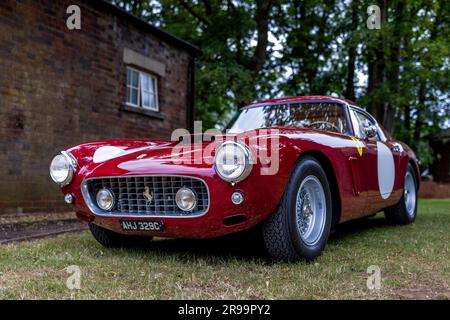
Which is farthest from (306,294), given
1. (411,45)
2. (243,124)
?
(411,45)

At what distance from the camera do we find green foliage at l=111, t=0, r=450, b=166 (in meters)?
13.4

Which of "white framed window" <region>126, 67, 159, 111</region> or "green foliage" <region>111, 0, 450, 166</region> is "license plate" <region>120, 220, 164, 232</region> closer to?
"white framed window" <region>126, 67, 159, 111</region>

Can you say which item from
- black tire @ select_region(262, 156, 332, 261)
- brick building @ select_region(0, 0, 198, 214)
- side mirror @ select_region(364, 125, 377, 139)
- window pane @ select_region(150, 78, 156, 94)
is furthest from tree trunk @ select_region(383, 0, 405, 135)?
black tire @ select_region(262, 156, 332, 261)

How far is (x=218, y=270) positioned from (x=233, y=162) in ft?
2.38

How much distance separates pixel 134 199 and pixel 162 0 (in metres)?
13.1

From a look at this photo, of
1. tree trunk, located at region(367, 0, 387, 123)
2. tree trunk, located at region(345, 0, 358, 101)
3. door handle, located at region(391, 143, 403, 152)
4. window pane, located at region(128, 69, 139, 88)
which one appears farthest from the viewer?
tree trunk, located at region(345, 0, 358, 101)

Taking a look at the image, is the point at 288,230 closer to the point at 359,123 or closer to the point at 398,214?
the point at 359,123

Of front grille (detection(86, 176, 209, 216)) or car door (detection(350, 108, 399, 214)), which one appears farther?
car door (detection(350, 108, 399, 214))

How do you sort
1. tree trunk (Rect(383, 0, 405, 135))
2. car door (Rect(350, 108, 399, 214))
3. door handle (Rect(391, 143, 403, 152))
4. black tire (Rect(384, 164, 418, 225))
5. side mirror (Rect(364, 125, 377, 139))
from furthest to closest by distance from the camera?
tree trunk (Rect(383, 0, 405, 135))
black tire (Rect(384, 164, 418, 225))
door handle (Rect(391, 143, 403, 152))
side mirror (Rect(364, 125, 377, 139))
car door (Rect(350, 108, 399, 214))

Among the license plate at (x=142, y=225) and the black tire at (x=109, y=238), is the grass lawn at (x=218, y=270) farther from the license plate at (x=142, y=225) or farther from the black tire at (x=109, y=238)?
the license plate at (x=142, y=225)

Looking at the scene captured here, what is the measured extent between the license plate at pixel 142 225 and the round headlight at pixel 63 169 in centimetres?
63

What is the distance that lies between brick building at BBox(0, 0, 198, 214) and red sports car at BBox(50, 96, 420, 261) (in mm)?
3488

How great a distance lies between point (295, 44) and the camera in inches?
662

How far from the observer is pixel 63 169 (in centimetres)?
378
